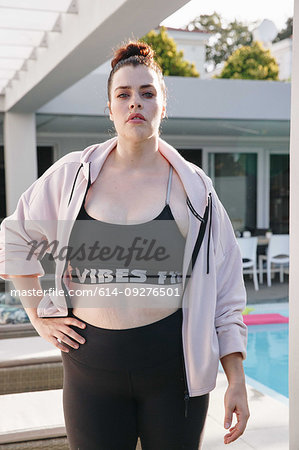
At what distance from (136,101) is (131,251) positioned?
388mm

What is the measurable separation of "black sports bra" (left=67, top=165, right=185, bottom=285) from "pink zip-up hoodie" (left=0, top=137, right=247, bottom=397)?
0.13ft

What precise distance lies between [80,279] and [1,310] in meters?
3.68

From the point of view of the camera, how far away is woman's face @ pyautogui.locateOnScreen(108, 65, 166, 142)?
1.41 m

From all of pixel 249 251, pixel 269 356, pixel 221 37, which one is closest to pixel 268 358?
pixel 269 356

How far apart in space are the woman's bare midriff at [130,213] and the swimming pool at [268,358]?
13.2 ft

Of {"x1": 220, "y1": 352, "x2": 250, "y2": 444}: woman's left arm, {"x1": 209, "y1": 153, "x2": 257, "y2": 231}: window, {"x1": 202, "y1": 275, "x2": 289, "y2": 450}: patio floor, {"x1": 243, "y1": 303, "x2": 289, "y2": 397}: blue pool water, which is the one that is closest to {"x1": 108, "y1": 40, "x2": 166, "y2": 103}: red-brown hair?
{"x1": 220, "y1": 352, "x2": 250, "y2": 444}: woman's left arm

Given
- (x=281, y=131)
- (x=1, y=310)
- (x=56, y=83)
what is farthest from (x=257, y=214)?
(x=1, y=310)

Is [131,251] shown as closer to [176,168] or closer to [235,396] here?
[176,168]

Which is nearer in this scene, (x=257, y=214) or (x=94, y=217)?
(x=94, y=217)

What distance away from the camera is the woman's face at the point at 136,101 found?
1410mm

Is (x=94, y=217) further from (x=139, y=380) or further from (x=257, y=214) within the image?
(x=257, y=214)

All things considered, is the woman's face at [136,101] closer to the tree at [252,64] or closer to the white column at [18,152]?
the white column at [18,152]

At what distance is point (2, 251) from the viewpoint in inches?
61.1

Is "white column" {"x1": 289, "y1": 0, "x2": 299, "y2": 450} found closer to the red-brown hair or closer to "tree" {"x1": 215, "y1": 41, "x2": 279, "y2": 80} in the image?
the red-brown hair
